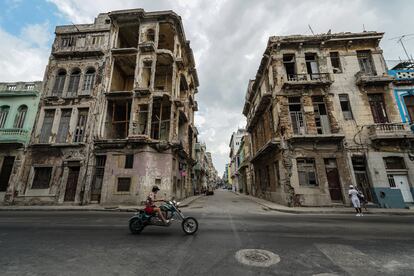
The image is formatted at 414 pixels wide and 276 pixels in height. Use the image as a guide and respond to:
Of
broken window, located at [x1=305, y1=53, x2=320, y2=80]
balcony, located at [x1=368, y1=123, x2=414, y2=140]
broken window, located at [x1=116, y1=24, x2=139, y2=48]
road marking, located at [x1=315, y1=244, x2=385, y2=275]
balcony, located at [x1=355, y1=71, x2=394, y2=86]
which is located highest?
broken window, located at [x1=116, y1=24, x2=139, y2=48]

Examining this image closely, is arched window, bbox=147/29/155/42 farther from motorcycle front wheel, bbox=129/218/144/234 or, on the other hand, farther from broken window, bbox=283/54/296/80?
motorcycle front wheel, bbox=129/218/144/234

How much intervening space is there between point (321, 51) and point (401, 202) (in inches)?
567

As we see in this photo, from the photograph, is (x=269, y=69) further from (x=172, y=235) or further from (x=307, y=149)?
(x=172, y=235)

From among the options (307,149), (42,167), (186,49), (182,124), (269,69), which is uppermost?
(186,49)

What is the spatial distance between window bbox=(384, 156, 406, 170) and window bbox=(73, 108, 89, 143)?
91.1 ft

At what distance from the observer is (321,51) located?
17.3 meters

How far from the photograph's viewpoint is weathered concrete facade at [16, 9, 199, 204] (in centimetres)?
→ 1593

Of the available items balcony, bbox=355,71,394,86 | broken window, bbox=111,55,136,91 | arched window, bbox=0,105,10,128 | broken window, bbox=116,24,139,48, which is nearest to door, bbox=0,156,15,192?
arched window, bbox=0,105,10,128

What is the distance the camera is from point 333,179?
1455 centimetres

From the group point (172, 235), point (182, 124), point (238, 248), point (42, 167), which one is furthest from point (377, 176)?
point (42, 167)

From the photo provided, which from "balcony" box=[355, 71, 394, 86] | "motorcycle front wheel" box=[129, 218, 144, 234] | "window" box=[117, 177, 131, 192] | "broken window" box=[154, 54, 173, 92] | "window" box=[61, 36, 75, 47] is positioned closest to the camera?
"motorcycle front wheel" box=[129, 218, 144, 234]

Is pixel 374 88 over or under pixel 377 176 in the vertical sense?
over

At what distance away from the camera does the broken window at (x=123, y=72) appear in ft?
64.5

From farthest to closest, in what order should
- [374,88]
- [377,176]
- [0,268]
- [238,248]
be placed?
[374,88]
[377,176]
[238,248]
[0,268]
